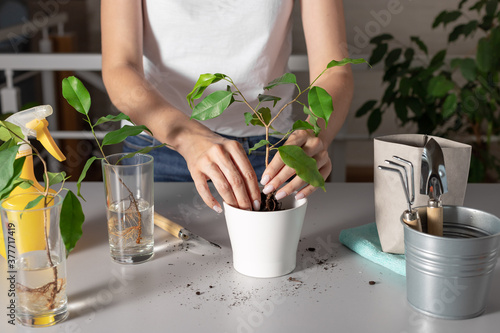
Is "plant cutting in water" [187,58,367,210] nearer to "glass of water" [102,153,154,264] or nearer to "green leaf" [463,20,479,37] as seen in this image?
"glass of water" [102,153,154,264]

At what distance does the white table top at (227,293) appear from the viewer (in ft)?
2.44

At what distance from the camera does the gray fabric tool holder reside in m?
0.86

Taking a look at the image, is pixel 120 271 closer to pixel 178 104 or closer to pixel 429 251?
pixel 429 251

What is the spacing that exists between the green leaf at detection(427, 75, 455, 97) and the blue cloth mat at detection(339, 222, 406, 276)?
4.65 feet

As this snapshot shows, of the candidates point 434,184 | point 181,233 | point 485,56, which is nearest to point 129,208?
point 181,233

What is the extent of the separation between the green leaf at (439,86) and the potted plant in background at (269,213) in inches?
61.0

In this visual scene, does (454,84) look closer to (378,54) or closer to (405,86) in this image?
(405,86)

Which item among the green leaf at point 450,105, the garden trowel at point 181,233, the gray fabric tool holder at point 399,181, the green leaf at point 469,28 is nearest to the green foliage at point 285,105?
the gray fabric tool holder at point 399,181

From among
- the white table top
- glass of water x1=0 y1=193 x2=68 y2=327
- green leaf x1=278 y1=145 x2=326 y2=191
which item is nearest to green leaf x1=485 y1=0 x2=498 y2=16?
the white table top

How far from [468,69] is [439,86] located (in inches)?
4.8

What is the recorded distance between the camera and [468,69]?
2.27m

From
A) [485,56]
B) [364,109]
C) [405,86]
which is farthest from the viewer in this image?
[364,109]

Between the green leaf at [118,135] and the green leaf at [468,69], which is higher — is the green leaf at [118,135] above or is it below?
→ below

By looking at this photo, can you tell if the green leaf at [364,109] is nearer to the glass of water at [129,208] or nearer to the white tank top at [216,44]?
the white tank top at [216,44]
